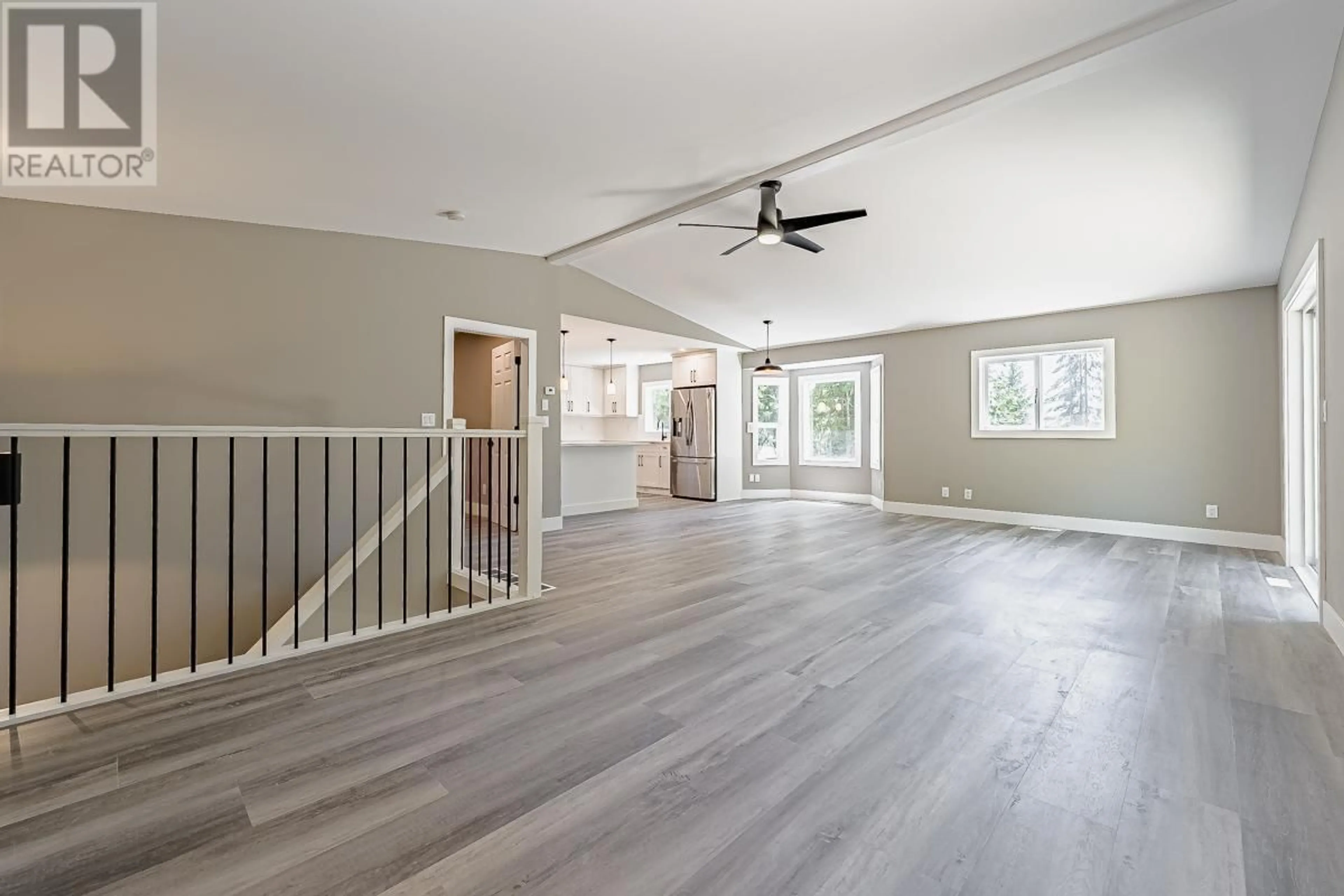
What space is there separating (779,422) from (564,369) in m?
4.35

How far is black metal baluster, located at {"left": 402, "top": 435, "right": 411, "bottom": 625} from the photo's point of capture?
2971 mm

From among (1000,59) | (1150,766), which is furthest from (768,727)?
(1000,59)

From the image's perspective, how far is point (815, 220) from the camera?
414 centimetres

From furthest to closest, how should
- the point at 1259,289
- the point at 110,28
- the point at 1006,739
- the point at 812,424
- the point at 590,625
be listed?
the point at 812,424 < the point at 1259,289 < the point at 590,625 < the point at 110,28 < the point at 1006,739

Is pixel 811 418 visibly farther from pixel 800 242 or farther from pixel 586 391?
pixel 800 242

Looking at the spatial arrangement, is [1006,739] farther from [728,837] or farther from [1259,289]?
[1259,289]

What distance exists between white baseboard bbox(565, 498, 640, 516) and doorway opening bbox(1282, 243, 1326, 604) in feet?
20.7

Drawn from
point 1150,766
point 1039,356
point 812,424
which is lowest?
point 1150,766

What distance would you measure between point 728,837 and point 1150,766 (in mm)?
1334

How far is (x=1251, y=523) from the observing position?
532 centimetres

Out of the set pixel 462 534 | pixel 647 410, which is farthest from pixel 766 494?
pixel 462 534

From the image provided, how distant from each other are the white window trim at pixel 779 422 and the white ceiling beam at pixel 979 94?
5148 mm
